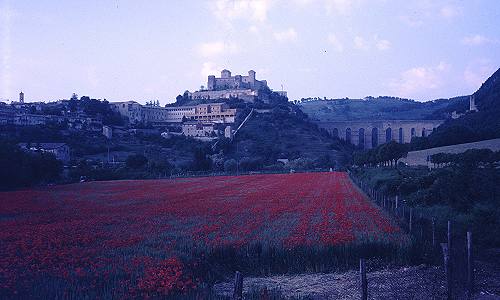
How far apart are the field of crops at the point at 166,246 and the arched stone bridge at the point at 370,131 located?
128 meters

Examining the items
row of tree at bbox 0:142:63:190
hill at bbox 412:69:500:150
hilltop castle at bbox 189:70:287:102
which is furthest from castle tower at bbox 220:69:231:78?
row of tree at bbox 0:142:63:190

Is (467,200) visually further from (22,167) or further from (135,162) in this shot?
(135,162)

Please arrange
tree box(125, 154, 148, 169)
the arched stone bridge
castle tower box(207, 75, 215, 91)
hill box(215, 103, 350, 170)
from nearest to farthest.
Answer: tree box(125, 154, 148, 169) → hill box(215, 103, 350, 170) → the arched stone bridge → castle tower box(207, 75, 215, 91)

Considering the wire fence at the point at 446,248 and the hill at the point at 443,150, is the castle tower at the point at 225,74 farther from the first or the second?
the wire fence at the point at 446,248

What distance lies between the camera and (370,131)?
153 meters

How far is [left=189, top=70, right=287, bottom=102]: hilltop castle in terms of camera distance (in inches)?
6560

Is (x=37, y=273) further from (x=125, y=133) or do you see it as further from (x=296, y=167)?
(x=125, y=133)

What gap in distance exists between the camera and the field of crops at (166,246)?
9266 mm

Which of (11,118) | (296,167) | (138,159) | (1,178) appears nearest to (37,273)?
(1,178)

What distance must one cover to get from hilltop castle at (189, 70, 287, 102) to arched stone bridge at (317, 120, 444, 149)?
1146 inches

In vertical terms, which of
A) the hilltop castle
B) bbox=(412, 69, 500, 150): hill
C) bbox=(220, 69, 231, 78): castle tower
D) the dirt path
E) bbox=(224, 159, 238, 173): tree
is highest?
bbox=(220, 69, 231, 78): castle tower

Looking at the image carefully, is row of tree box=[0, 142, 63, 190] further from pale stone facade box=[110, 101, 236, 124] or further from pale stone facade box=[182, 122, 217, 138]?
pale stone facade box=[110, 101, 236, 124]

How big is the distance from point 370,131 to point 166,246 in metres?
Answer: 145

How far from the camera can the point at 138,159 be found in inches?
2975
